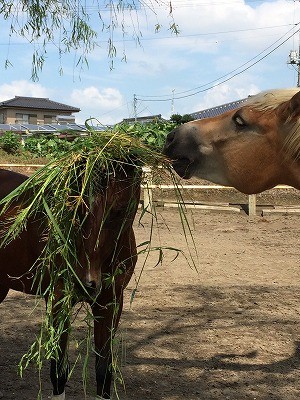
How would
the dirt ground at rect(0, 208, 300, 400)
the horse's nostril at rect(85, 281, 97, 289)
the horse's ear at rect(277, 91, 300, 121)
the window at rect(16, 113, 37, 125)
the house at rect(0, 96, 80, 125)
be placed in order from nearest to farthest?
the horse's nostril at rect(85, 281, 97, 289), the horse's ear at rect(277, 91, 300, 121), the dirt ground at rect(0, 208, 300, 400), the window at rect(16, 113, 37, 125), the house at rect(0, 96, 80, 125)

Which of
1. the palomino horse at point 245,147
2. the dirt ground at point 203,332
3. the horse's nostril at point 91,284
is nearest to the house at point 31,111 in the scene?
the dirt ground at point 203,332

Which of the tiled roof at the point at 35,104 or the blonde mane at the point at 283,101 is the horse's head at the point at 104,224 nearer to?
the blonde mane at the point at 283,101

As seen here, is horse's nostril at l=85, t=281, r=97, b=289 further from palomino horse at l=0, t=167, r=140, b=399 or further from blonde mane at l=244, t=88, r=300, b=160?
blonde mane at l=244, t=88, r=300, b=160

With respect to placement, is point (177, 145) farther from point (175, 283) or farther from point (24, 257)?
point (175, 283)

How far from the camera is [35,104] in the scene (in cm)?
4906

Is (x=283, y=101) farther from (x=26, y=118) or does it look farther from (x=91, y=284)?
(x=26, y=118)

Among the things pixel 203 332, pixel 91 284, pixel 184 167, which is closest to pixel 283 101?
pixel 184 167

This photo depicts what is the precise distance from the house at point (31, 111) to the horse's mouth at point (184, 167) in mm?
42439

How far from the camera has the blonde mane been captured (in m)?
2.43

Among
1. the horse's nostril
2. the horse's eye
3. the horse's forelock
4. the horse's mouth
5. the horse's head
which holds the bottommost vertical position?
the horse's nostril

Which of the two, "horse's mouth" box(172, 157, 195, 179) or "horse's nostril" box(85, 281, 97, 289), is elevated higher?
"horse's mouth" box(172, 157, 195, 179)

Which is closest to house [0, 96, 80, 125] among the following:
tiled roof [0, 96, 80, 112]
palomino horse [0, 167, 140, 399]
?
tiled roof [0, 96, 80, 112]

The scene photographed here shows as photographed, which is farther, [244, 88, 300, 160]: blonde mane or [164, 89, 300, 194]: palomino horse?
[164, 89, 300, 194]: palomino horse

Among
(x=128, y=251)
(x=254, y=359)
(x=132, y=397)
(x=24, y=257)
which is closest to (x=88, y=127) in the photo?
(x=128, y=251)
